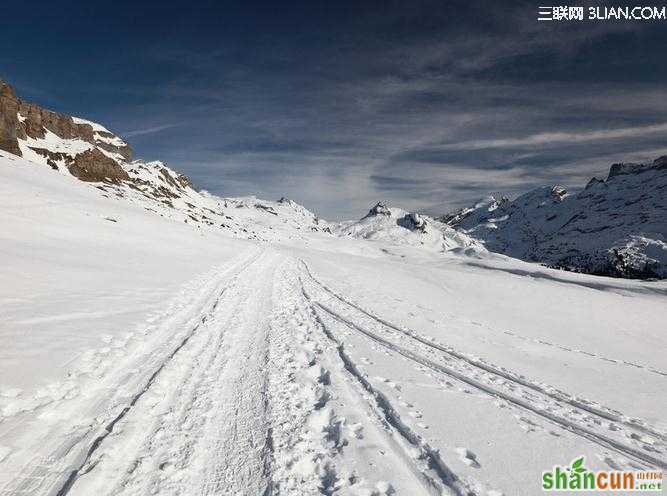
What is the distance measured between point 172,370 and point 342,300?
986cm

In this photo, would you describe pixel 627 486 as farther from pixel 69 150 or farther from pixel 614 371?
pixel 69 150

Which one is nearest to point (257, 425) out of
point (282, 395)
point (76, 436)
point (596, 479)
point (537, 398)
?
point (282, 395)

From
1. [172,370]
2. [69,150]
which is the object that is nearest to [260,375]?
[172,370]

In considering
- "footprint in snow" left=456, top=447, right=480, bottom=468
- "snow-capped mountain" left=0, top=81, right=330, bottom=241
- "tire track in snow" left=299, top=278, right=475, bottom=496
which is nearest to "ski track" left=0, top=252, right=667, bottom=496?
"tire track in snow" left=299, top=278, right=475, bottom=496

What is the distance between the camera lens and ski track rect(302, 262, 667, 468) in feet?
18.9

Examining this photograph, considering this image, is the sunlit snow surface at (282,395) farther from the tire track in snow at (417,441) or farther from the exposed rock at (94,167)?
the exposed rock at (94,167)

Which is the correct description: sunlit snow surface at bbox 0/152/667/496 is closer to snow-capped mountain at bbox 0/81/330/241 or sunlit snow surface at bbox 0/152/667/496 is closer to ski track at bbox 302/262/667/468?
ski track at bbox 302/262/667/468

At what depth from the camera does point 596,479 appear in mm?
4777

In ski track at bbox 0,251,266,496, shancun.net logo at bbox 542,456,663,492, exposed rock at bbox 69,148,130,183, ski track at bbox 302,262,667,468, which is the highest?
exposed rock at bbox 69,148,130,183

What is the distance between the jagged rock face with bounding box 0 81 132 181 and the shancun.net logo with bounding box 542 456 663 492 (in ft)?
322

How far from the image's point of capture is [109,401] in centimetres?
546

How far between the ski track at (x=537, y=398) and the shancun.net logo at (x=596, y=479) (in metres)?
0.46

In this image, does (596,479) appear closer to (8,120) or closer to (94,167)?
(8,120)

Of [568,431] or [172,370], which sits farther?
[172,370]
